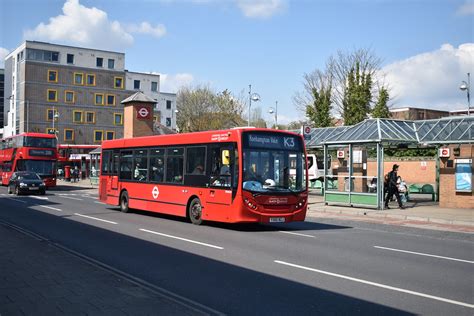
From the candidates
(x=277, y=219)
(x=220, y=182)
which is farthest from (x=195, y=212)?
(x=277, y=219)

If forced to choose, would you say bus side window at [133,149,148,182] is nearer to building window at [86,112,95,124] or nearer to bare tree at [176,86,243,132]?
bare tree at [176,86,243,132]

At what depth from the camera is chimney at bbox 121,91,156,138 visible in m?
41.8

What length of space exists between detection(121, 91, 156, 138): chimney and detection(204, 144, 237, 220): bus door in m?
27.4

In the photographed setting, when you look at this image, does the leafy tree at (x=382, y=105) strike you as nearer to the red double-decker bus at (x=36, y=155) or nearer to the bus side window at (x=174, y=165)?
the red double-decker bus at (x=36, y=155)

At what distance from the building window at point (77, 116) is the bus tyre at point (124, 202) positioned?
66289mm

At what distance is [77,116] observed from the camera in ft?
273

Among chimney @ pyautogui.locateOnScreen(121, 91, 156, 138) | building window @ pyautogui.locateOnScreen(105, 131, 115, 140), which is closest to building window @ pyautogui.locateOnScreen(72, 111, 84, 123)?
building window @ pyautogui.locateOnScreen(105, 131, 115, 140)

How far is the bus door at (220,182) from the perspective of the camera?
14.5m

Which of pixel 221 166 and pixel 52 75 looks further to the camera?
pixel 52 75

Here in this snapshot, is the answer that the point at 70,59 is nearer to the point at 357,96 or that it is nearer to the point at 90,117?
the point at 90,117

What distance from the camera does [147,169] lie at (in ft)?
62.2

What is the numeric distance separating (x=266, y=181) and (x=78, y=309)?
9068mm

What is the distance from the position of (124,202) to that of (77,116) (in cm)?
6702

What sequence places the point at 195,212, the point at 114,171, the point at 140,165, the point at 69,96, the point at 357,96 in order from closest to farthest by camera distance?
the point at 195,212, the point at 140,165, the point at 114,171, the point at 357,96, the point at 69,96
